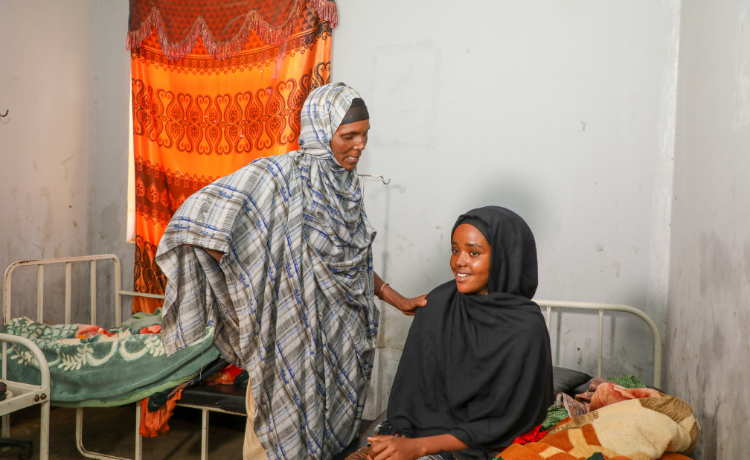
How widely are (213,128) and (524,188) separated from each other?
198 cm

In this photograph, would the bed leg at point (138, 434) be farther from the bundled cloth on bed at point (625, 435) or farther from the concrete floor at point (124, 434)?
the bundled cloth on bed at point (625, 435)

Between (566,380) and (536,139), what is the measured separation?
1.28 meters

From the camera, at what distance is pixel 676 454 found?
1.40 m

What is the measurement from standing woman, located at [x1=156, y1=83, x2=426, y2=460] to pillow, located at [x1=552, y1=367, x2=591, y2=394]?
796mm

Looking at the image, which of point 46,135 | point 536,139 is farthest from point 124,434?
point 536,139

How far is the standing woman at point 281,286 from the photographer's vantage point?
1.63m

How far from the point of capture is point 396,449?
4.40 ft

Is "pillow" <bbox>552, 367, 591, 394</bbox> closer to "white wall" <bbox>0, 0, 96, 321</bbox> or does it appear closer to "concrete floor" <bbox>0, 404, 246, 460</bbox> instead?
"concrete floor" <bbox>0, 404, 246, 460</bbox>

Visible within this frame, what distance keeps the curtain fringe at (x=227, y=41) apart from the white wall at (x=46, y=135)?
431 millimetres

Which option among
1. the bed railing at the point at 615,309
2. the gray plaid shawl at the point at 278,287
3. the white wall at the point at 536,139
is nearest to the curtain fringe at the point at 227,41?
the white wall at the point at 536,139

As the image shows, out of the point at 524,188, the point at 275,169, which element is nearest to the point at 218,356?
the point at 275,169

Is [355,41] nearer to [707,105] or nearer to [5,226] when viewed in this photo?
[707,105]

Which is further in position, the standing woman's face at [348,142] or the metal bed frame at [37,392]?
the metal bed frame at [37,392]

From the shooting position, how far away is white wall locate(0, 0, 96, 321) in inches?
123
